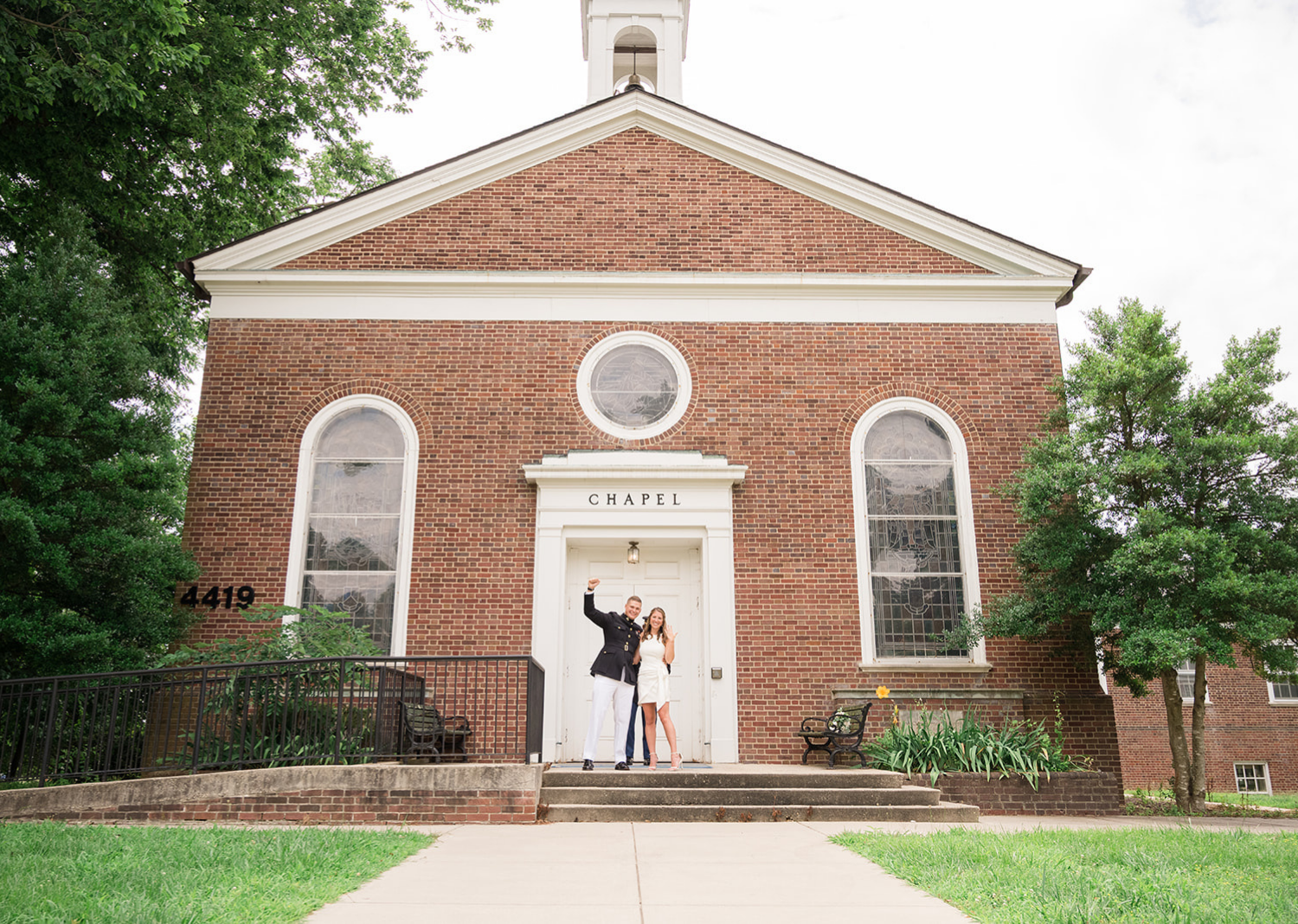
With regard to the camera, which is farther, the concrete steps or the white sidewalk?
the concrete steps

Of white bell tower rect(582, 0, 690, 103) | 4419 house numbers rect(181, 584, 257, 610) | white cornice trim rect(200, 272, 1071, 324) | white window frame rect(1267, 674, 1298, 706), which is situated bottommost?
white window frame rect(1267, 674, 1298, 706)

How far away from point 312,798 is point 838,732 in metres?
5.60

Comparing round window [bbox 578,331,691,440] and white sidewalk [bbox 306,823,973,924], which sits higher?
round window [bbox 578,331,691,440]

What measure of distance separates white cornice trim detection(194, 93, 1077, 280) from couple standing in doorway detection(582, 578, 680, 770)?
261 inches

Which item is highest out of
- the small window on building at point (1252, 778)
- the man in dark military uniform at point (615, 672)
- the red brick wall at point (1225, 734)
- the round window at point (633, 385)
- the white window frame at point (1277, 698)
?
the round window at point (633, 385)

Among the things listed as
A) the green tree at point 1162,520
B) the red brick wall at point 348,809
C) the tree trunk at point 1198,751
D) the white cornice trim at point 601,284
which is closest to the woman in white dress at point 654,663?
the red brick wall at point 348,809

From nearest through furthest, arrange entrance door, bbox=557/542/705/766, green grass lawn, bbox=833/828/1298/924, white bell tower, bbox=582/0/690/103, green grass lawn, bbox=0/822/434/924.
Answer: green grass lawn, bbox=0/822/434/924, green grass lawn, bbox=833/828/1298/924, entrance door, bbox=557/542/705/766, white bell tower, bbox=582/0/690/103

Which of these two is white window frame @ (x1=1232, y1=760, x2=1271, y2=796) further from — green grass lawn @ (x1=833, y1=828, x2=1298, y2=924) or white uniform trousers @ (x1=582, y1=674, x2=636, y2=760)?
white uniform trousers @ (x1=582, y1=674, x2=636, y2=760)

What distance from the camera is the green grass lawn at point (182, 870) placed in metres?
4.41

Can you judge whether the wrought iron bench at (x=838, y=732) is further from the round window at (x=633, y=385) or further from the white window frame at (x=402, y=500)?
the white window frame at (x=402, y=500)

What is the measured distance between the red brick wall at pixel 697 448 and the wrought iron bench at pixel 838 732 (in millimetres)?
258

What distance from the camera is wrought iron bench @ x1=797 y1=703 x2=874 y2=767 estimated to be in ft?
34.5

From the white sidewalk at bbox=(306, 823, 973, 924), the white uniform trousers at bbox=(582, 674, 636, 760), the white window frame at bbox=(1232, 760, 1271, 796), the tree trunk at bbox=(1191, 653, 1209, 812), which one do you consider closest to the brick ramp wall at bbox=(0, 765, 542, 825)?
the white sidewalk at bbox=(306, 823, 973, 924)

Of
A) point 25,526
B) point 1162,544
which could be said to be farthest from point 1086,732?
point 25,526
